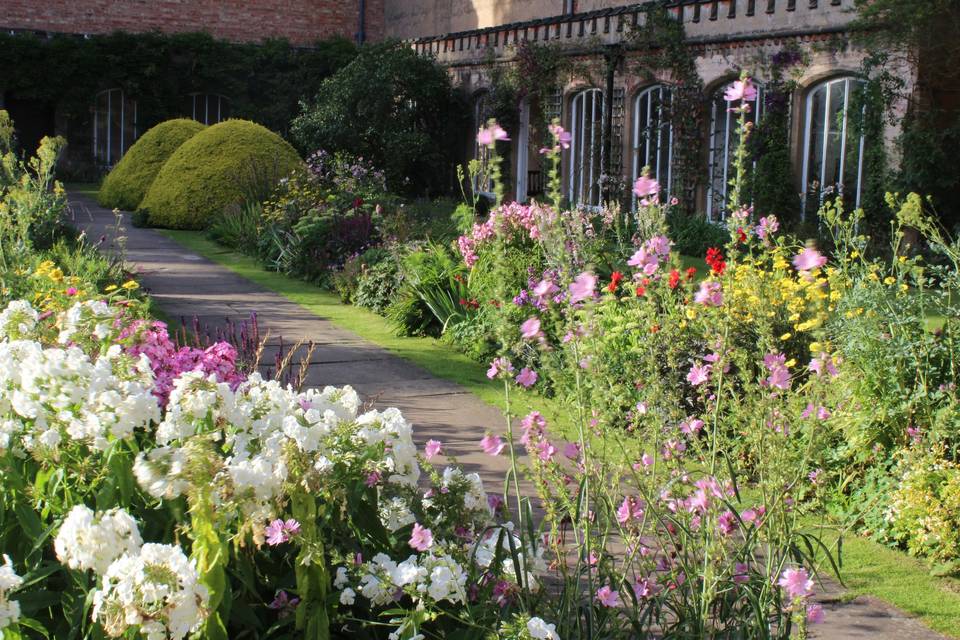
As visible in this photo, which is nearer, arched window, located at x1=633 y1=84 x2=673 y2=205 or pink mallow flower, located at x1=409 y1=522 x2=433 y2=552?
pink mallow flower, located at x1=409 y1=522 x2=433 y2=552

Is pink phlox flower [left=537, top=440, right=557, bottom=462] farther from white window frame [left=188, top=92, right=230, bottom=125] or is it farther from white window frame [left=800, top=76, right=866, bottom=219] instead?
white window frame [left=188, top=92, right=230, bottom=125]

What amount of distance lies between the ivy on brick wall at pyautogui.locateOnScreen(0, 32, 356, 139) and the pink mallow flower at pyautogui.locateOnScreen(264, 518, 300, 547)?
22612mm

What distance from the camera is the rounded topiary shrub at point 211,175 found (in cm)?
1505

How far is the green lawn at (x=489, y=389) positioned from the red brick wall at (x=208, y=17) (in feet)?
46.1

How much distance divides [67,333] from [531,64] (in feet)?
52.7

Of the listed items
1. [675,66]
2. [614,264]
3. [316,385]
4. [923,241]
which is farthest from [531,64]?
[316,385]

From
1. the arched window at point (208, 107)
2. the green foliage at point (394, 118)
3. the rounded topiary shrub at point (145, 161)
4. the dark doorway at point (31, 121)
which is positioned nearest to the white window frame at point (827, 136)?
the green foliage at point (394, 118)

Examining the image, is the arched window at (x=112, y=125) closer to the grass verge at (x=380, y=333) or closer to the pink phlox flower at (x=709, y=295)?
the grass verge at (x=380, y=333)

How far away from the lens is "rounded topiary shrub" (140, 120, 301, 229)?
15.0m

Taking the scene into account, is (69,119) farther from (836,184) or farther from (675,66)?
(836,184)

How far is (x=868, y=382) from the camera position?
15.3 ft

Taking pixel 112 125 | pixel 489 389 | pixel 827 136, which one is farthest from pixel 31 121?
pixel 489 389

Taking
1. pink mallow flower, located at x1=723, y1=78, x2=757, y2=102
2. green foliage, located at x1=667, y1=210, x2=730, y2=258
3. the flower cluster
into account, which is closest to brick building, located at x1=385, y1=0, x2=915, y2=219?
green foliage, located at x1=667, y1=210, x2=730, y2=258

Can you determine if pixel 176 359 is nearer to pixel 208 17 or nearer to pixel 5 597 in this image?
pixel 5 597
